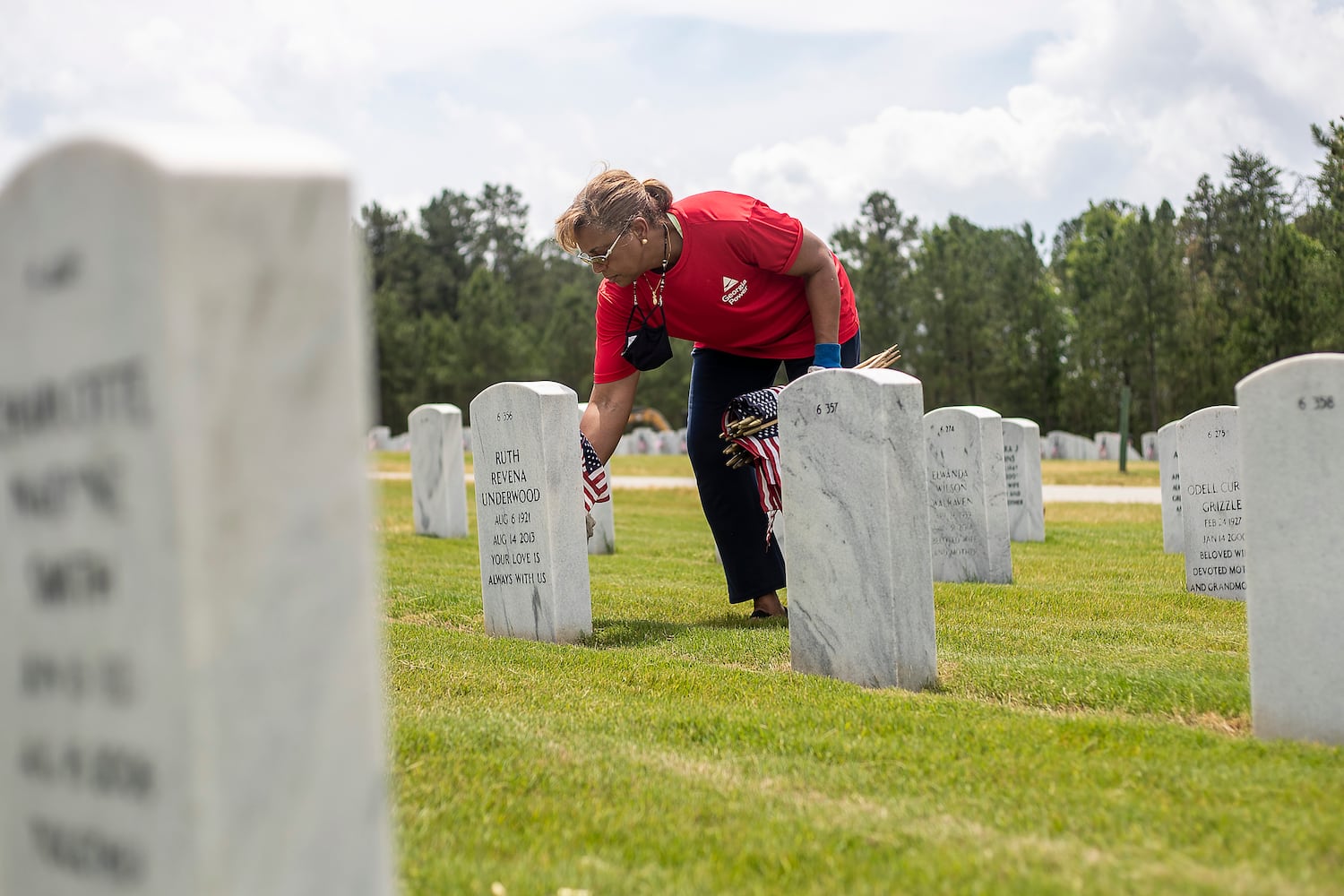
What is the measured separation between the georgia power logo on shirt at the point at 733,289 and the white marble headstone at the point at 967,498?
2.95 meters

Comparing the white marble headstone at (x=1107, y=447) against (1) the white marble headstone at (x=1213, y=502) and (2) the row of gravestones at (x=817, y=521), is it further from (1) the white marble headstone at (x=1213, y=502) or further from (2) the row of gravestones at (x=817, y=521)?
(2) the row of gravestones at (x=817, y=521)

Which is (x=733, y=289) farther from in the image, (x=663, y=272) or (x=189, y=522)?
(x=189, y=522)

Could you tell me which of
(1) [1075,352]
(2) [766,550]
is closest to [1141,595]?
(2) [766,550]

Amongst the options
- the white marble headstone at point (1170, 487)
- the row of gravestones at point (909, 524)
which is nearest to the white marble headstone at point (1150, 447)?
the white marble headstone at point (1170, 487)

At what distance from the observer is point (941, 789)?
10.2 feet

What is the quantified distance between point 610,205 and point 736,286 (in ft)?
2.34

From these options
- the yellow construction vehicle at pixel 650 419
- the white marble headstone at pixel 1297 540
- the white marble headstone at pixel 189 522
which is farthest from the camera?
the yellow construction vehicle at pixel 650 419

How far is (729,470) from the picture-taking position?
6.16 m

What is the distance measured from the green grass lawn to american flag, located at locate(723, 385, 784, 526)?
71 cm

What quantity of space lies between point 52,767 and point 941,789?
7.23ft

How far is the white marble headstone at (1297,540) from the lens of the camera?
11.7ft

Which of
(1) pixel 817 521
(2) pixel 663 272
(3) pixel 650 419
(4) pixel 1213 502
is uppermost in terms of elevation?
(3) pixel 650 419

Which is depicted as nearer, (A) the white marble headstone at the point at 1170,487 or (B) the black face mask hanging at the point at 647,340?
(B) the black face mask hanging at the point at 647,340

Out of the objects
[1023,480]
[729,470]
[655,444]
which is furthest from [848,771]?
[655,444]
